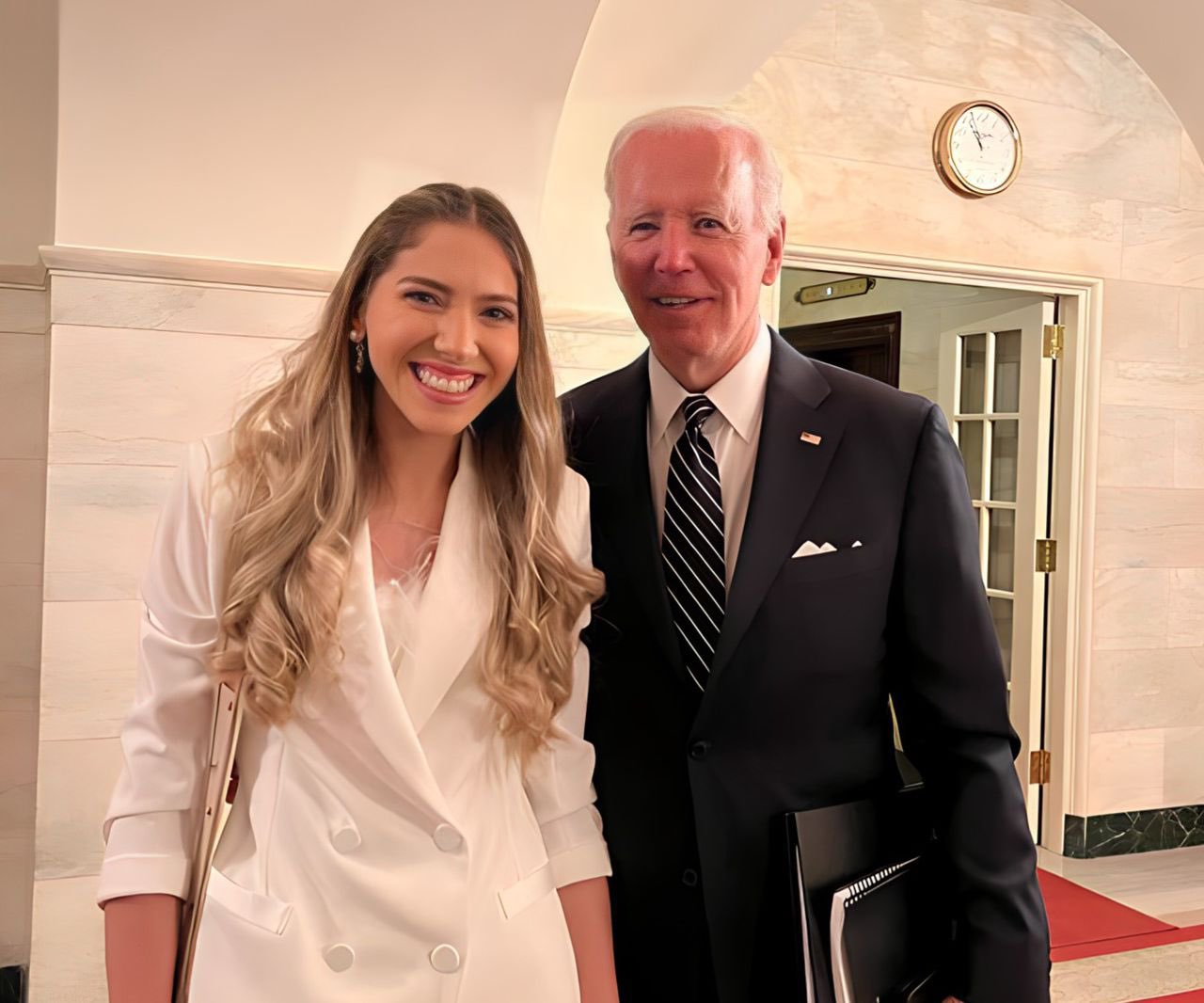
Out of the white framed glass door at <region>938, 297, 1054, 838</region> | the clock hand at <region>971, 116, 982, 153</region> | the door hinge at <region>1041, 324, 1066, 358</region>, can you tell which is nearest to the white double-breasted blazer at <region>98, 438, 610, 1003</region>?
the clock hand at <region>971, 116, 982, 153</region>

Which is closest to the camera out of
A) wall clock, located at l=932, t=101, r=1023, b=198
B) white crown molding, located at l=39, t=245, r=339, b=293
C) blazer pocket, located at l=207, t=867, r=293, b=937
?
blazer pocket, located at l=207, t=867, r=293, b=937

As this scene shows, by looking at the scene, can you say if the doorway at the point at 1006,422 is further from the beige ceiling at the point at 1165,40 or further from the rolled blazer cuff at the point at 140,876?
the rolled blazer cuff at the point at 140,876

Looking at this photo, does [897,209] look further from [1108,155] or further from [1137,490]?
[1137,490]

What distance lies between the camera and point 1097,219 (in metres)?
4.73

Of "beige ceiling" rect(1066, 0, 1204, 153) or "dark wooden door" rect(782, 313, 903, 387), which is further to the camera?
"dark wooden door" rect(782, 313, 903, 387)

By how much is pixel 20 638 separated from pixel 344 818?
96.4 inches

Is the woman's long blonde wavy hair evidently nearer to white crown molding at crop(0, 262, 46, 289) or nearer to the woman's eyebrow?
the woman's eyebrow

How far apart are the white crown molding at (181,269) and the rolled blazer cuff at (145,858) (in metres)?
1.80

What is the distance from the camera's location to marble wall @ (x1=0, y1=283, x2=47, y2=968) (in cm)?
324

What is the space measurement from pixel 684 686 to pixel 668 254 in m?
0.57

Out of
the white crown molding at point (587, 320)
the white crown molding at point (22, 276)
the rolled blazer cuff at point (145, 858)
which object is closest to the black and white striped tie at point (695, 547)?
the rolled blazer cuff at point (145, 858)

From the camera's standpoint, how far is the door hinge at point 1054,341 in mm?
4812

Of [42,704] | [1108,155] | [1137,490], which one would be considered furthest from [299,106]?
[1137,490]

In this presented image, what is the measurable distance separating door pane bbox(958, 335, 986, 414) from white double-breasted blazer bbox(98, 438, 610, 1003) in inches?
171
